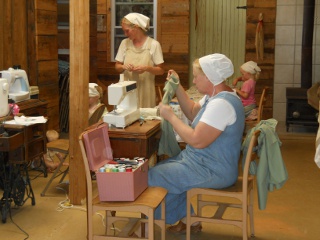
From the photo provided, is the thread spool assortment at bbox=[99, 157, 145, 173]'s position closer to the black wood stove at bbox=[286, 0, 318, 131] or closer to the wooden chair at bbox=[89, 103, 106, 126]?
the wooden chair at bbox=[89, 103, 106, 126]

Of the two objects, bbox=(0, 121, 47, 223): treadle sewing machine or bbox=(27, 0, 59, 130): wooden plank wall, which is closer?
bbox=(0, 121, 47, 223): treadle sewing machine

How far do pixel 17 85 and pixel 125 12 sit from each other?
4.58m

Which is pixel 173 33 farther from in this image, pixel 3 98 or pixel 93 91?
pixel 3 98

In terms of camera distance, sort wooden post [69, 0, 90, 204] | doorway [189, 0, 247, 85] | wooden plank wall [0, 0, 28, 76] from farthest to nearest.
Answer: doorway [189, 0, 247, 85]
wooden plank wall [0, 0, 28, 76]
wooden post [69, 0, 90, 204]

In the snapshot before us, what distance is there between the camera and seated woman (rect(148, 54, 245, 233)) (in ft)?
11.2

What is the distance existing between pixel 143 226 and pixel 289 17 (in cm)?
583

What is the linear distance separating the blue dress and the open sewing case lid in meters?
0.31

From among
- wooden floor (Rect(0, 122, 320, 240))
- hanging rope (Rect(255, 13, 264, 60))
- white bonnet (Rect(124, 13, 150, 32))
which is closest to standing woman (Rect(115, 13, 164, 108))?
white bonnet (Rect(124, 13, 150, 32))

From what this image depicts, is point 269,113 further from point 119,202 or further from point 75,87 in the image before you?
point 119,202

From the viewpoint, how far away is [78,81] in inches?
179

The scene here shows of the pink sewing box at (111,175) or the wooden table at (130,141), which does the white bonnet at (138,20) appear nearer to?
the wooden table at (130,141)

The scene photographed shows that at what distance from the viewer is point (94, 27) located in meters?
7.98

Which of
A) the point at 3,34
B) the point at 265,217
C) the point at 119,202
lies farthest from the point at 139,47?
the point at 119,202

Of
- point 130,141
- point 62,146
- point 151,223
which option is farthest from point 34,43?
point 151,223
